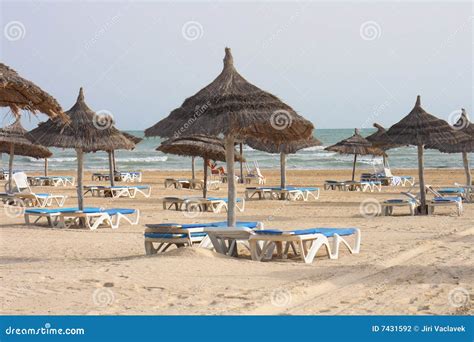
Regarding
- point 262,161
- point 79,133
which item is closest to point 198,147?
point 79,133

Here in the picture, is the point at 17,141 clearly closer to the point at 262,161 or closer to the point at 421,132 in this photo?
the point at 421,132

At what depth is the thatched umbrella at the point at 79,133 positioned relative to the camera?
13102 mm

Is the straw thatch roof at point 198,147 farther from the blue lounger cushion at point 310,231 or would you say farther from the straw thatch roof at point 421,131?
the blue lounger cushion at point 310,231

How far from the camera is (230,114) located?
30.0ft

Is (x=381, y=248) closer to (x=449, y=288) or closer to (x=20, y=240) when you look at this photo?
(x=449, y=288)

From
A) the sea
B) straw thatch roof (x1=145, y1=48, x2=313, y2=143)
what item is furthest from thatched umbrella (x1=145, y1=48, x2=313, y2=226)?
the sea

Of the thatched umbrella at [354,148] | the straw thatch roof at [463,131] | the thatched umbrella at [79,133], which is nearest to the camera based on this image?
the thatched umbrella at [79,133]

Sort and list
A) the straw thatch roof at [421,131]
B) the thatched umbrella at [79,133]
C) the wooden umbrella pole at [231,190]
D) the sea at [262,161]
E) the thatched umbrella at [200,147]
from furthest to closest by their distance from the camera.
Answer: the sea at [262,161] < the thatched umbrella at [200,147] < the straw thatch roof at [421,131] < the thatched umbrella at [79,133] < the wooden umbrella pole at [231,190]

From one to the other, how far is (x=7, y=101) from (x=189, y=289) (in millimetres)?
2835

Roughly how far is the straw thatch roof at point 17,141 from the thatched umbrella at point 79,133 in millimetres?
5759

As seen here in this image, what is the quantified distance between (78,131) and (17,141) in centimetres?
727

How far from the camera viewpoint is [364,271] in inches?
312

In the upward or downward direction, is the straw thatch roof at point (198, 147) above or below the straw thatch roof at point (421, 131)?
below

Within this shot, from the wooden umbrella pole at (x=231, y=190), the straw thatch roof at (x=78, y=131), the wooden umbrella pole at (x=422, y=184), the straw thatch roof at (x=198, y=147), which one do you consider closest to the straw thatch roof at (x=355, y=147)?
the straw thatch roof at (x=198, y=147)
